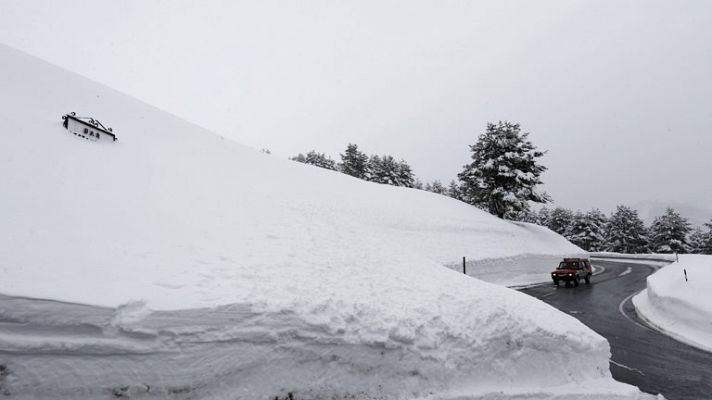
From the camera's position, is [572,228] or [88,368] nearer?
[88,368]

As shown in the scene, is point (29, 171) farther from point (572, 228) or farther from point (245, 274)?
point (572, 228)

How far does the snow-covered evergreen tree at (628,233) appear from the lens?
198 feet

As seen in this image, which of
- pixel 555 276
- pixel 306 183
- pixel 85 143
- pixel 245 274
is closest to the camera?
pixel 245 274

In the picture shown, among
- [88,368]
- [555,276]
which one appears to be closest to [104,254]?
[88,368]

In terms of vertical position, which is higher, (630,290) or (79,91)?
(79,91)

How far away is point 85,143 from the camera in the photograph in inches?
478

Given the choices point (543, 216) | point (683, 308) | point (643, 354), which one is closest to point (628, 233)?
point (543, 216)

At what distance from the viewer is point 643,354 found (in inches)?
344

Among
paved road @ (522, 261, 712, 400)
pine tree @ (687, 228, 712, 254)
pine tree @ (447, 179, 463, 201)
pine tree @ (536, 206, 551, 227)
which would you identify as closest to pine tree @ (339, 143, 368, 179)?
pine tree @ (447, 179, 463, 201)

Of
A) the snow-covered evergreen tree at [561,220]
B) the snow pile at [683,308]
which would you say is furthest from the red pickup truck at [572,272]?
the snow-covered evergreen tree at [561,220]

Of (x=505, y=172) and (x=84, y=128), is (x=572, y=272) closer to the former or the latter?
(x=505, y=172)

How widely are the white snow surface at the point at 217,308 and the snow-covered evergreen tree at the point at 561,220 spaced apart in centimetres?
6851

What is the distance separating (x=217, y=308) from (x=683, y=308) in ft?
48.9

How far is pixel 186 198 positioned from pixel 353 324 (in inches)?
294
